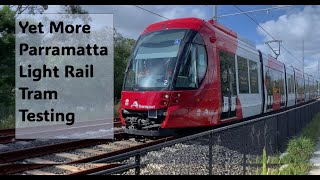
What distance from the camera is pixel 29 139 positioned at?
11.5 meters

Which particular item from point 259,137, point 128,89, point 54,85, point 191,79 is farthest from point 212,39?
point 54,85

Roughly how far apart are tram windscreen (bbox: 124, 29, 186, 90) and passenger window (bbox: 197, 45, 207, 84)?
71cm

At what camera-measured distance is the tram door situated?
1225 cm

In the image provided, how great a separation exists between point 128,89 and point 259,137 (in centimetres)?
412

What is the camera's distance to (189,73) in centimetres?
1071

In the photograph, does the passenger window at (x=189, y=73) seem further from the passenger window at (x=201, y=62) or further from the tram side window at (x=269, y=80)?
the tram side window at (x=269, y=80)

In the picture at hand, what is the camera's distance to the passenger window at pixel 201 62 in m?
11.0

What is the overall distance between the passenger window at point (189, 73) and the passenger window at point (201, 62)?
0.18 meters

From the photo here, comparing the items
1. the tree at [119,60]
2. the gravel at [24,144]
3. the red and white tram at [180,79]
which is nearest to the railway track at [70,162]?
the red and white tram at [180,79]

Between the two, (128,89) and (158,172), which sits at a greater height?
(128,89)

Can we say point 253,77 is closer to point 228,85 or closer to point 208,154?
point 228,85
